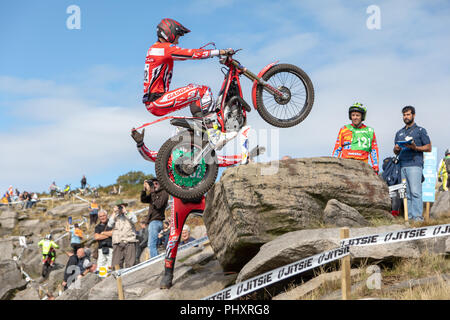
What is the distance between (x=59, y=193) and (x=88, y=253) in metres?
33.9

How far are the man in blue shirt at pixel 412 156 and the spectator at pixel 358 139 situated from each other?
561mm

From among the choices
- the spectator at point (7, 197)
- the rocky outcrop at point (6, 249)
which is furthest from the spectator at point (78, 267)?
the spectator at point (7, 197)

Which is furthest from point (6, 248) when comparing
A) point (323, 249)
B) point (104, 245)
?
point (323, 249)

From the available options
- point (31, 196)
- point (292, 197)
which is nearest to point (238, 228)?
point (292, 197)

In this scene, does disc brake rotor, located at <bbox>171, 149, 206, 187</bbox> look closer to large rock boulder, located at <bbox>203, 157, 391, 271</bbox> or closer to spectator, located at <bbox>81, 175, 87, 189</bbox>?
large rock boulder, located at <bbox>203, 157, 391, 271</bbox>

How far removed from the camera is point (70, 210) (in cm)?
3731

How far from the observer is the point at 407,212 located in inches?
375

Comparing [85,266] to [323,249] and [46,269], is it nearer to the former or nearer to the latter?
[46,269]

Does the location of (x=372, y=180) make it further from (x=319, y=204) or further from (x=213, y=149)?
(x=213, y=149)

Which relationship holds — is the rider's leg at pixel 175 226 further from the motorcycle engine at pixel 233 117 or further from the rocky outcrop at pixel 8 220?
the rocky outcrop at pixel 8 220

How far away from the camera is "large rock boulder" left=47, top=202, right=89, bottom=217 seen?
36.7m

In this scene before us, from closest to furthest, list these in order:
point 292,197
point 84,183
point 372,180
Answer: point 292,197 < point 372,180 < point 84,183

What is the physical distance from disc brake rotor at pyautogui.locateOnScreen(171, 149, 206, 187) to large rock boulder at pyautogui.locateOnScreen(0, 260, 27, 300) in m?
15.0

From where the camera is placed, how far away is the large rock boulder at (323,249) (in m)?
7.10
